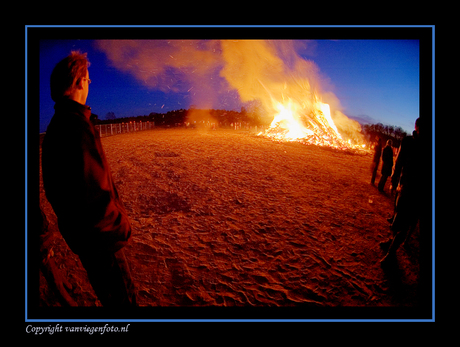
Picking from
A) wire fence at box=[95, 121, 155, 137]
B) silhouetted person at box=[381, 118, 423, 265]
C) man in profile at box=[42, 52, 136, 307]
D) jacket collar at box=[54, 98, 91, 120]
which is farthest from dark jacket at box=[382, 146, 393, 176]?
wire fence at box=[95, 121, 155, 137]

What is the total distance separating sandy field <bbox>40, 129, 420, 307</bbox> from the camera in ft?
9.94

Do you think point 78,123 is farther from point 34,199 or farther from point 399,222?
point 399,222

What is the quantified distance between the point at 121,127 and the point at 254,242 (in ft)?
49.0

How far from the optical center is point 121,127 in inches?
623

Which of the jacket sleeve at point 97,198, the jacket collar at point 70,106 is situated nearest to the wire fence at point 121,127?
the jacket collar at point 70,106

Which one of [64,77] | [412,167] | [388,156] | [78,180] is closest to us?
[78,180]

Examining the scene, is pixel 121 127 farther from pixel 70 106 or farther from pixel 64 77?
pixel 70 106

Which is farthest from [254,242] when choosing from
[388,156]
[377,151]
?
[377,151]

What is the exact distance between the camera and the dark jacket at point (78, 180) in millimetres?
1715

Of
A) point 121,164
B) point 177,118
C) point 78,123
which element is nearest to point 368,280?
point 78,123

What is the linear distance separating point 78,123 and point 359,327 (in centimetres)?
376

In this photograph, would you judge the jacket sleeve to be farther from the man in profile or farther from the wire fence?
the wire fence

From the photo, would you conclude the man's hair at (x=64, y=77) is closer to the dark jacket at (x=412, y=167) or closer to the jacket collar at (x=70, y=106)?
the jacket collar at (x=70, y=106)

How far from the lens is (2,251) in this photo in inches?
111
